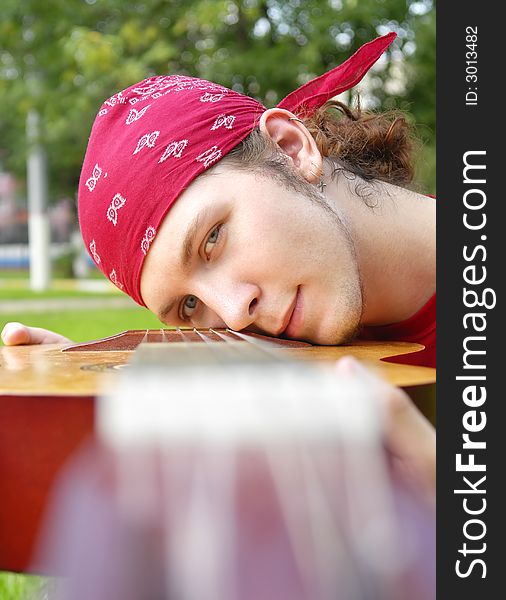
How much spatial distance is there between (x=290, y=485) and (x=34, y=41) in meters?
4.03

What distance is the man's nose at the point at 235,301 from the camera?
80 cm

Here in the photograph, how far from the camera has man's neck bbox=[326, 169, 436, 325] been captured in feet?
3.01

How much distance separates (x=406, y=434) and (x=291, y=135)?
0.65 meters

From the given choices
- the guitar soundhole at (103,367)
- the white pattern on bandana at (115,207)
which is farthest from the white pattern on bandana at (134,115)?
the guitar soundhole at (103,367)

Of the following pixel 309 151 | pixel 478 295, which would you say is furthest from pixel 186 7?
pixel 478 295

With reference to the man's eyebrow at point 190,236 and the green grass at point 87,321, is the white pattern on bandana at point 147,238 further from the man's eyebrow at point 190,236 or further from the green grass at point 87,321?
the green grass at point 87,321

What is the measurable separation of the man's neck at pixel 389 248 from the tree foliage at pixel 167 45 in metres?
1.61

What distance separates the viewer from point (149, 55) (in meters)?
3.43

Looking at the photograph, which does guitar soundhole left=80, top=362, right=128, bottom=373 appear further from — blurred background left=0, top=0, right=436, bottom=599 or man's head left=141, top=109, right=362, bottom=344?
blurred background left=0, top=0, right=436, bottom=599

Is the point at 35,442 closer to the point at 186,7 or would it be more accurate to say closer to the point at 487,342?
the point at 487,342

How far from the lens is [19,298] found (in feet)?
16.3

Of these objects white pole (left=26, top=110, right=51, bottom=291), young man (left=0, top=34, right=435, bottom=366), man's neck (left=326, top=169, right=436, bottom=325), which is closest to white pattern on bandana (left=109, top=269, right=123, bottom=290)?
young man (left=0, top=34, right=435, bottom=366)

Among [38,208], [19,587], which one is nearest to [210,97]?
[19,587]

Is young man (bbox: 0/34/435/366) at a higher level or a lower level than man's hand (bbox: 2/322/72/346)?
higher
